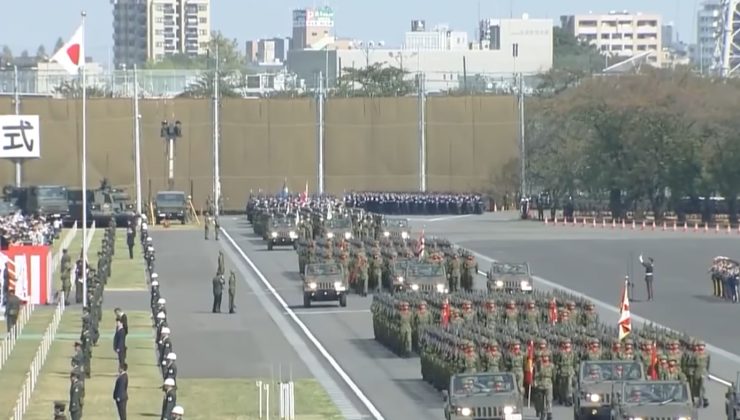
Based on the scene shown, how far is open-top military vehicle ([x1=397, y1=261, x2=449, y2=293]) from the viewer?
51.6 m

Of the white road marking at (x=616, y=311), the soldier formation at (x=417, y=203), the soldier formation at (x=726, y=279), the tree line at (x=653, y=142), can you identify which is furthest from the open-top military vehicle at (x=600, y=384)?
the soldier formation at (x=417, y=203)

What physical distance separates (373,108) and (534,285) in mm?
57803

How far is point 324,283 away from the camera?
52.7 meters

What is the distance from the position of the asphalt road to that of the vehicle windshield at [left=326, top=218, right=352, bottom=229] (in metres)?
6.23

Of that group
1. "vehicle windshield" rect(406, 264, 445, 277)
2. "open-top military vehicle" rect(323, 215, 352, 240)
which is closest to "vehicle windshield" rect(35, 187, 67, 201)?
"open-top military vehicle" rect(323, 215, 352, 240)

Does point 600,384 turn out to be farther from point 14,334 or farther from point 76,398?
point 14,334

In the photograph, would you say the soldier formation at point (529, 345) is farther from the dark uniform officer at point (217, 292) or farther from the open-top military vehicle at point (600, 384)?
the dark uniform officer at point (217, 292)

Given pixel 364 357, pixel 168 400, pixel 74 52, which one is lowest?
pixel 364 357

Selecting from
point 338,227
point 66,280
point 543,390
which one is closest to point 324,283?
point 66,280

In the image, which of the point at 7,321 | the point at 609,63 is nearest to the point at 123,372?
the point at 7,321

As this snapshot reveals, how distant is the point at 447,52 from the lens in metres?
195

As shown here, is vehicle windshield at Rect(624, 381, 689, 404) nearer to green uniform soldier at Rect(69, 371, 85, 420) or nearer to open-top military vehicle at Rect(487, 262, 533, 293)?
green uniform soldier at Rect(69, 371, 85, 420)

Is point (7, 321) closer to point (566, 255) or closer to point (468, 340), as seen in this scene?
point (468, 340)

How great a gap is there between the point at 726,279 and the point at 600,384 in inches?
994
